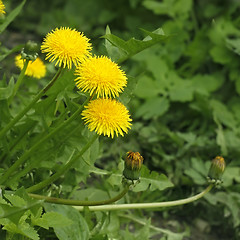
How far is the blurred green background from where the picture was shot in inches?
95.5


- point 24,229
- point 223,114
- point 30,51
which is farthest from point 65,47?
point 223,114

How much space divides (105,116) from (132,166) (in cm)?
18

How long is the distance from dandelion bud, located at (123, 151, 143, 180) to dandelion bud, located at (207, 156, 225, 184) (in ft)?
1.10

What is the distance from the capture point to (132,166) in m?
1.49

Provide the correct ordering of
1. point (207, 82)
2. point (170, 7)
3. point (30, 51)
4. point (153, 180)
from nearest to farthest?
point (30, 51) < point (153, 180) < point (207, 82) < point (170, 7)

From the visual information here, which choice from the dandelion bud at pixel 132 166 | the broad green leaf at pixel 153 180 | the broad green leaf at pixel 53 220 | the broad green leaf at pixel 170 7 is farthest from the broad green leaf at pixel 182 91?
the broad green leaf at pixel 53 220

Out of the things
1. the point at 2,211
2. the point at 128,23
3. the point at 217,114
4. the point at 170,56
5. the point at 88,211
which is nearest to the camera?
the point at 2,211

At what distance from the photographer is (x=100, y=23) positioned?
376 centimetres

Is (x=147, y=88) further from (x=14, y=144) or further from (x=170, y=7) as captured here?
(x=14, y=144)

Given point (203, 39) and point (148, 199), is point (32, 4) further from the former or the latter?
point (148, 199)

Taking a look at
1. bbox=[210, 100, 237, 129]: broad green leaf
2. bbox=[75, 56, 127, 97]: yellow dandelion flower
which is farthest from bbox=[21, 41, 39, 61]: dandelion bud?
bbox=[210, 100, 237, 129]: broad green leaf

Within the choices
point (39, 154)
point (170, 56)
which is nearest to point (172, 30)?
point (170, 56)

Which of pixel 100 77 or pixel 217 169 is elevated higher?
pixel 100 77

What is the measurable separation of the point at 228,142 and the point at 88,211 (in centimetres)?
105
